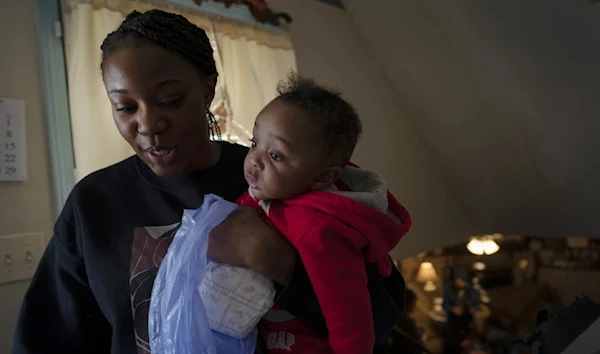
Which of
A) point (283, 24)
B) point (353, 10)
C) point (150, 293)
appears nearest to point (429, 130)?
point (353, 10)

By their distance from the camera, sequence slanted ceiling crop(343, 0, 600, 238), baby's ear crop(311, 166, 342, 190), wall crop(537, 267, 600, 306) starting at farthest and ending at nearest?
wall crop(537, 267, 600, 306)
slanted ceiling crop(343, 0, 600, 238)
baby's ear crop(311, 166, 342, 190)

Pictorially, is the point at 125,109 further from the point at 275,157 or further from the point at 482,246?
the point at 482,246

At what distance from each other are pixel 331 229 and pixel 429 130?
2101 millimetres

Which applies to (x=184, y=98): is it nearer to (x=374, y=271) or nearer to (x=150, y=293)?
(x=150, y=293)

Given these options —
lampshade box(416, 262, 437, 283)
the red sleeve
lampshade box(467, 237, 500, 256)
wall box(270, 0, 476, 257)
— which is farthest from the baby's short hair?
lampshade box(467, 237, 500, 256)

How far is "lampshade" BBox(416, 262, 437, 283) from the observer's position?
2752 millimetres

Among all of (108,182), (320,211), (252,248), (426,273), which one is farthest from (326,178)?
(426,273)

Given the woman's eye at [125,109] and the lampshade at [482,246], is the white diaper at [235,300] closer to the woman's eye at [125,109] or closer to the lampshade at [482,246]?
the woman's eye at [125,109]

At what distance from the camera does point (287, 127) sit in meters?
0.77

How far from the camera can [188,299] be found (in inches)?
27.6

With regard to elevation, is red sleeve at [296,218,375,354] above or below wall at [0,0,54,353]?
below

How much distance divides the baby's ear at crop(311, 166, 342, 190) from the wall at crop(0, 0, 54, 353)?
2.98 feet

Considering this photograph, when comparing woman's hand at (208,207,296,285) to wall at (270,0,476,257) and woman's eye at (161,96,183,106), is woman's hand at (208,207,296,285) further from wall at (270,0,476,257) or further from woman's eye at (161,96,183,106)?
wall at (270,0,476,257)

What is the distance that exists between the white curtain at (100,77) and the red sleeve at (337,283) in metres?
0.90
